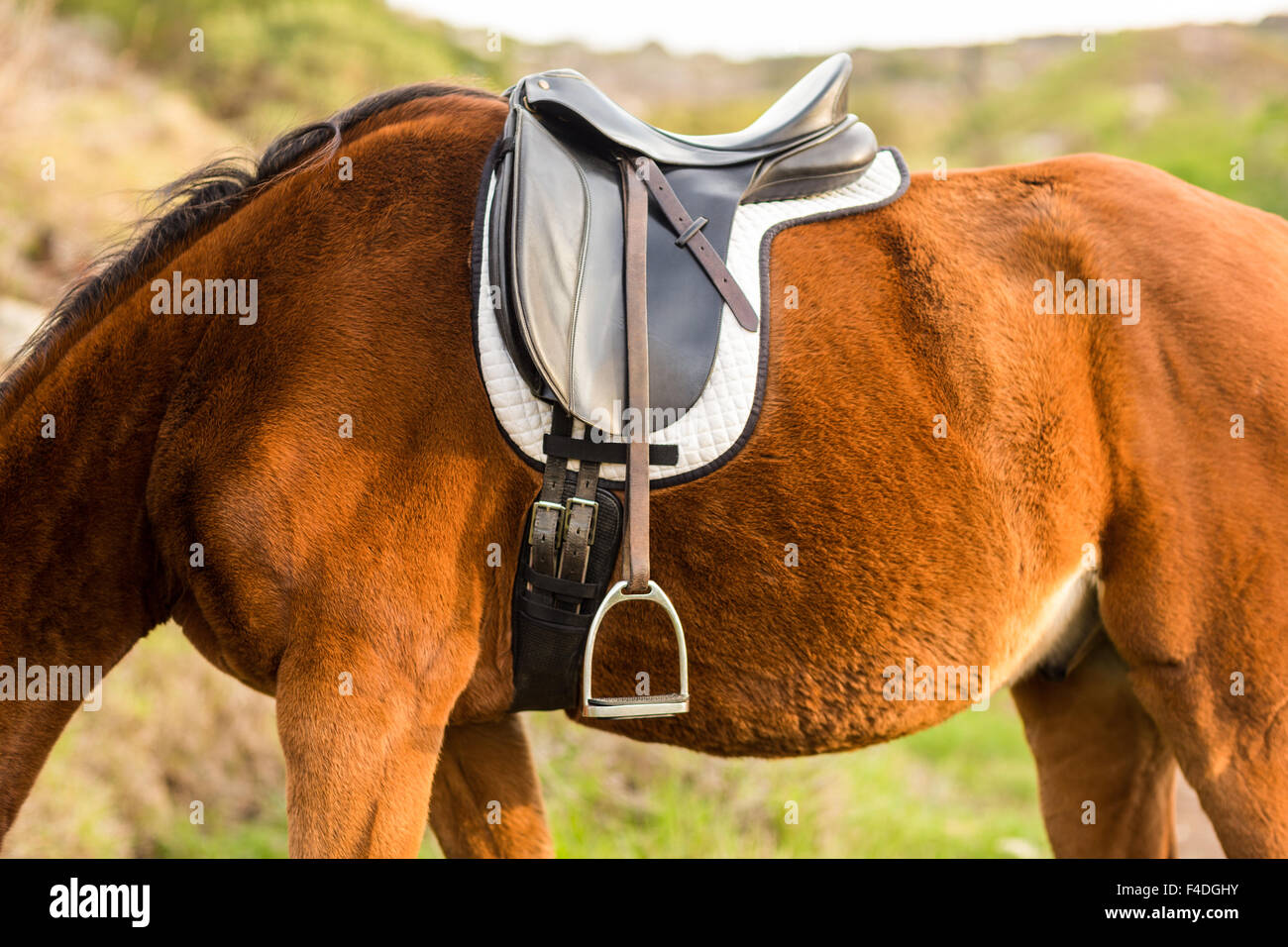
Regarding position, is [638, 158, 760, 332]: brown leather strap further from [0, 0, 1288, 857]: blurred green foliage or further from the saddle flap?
[0, 0, 1288, 857]: blurred green foliage

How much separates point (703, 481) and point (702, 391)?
0.19m

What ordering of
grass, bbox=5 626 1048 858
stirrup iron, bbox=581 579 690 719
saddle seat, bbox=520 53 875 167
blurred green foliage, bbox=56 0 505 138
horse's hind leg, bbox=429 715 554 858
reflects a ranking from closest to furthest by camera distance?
stirrup iron, bbox=581 579 690 719, saddle seat, bbox=520 53 875 167, horse's hind leg, bbox=429 715 554 858, grass, bbox=5 626 1048 858, blurred green foliage, bbox=56 0 505 138

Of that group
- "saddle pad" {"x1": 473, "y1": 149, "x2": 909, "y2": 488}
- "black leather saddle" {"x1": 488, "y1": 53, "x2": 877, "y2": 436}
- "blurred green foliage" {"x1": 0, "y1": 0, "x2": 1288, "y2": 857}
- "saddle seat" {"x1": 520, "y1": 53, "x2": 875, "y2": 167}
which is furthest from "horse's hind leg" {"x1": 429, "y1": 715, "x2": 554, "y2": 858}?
"blurred green foliage" {"x1": 0, "y1": 0, "x2": 1288, "y2": 857}

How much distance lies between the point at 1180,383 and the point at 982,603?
0.69 metres

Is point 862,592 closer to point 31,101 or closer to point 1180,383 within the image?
point 1180,383

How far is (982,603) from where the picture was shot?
6.95 ft

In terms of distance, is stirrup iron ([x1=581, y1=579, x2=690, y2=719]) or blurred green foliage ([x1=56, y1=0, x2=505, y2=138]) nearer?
stirrup iron ([x1=581, y1=579, x2=690, y2=719])

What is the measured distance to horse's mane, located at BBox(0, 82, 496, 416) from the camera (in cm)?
212

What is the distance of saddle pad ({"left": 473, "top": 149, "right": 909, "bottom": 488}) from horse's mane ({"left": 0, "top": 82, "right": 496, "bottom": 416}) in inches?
17.3

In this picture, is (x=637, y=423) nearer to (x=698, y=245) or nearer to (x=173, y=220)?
(x=698, y=245)

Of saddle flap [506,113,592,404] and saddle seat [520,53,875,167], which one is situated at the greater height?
saddle seat [520,53,875,167]

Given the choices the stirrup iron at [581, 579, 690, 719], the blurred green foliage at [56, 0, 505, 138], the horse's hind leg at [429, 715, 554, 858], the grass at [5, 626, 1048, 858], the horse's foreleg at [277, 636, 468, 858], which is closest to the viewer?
the horse's foreleg at [277, 636, 468, 858]

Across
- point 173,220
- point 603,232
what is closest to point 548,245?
point 603,232

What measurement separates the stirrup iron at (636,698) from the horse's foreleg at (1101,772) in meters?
1.39
